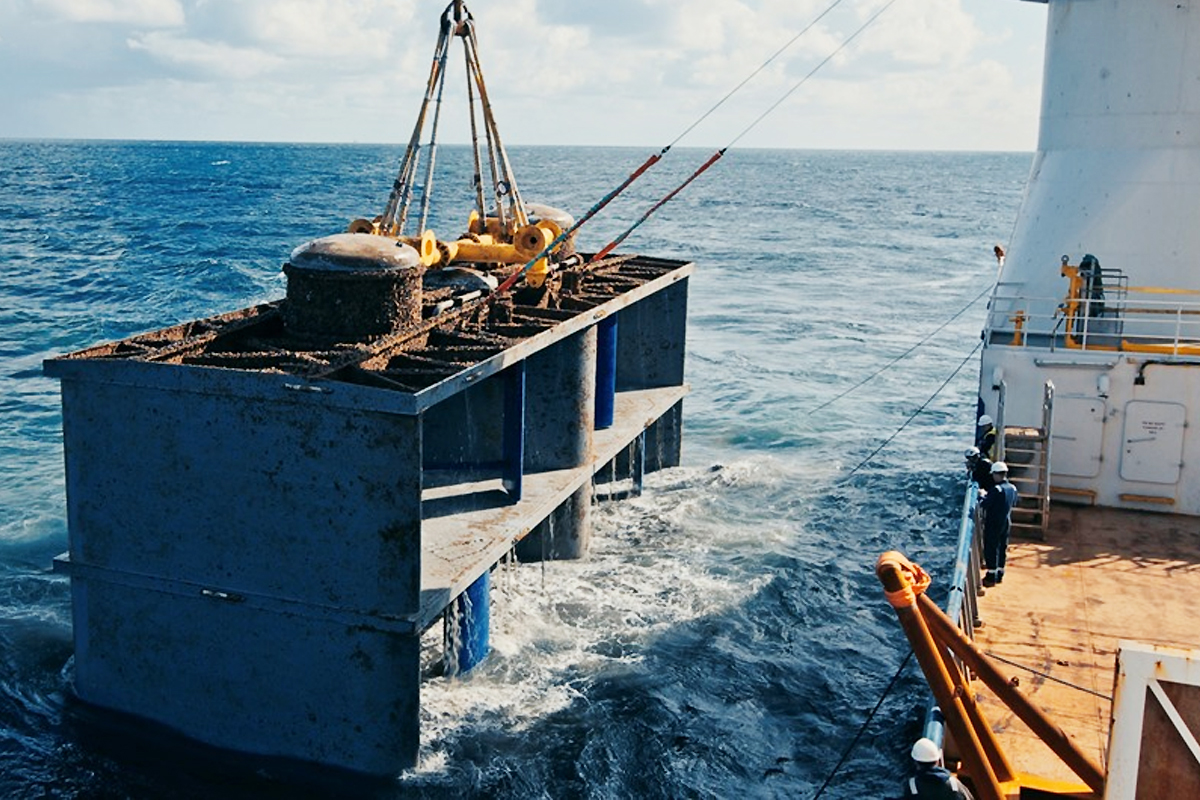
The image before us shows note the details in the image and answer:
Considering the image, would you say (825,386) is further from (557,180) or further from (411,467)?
(557,180)

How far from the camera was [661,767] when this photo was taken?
15039 millimetres

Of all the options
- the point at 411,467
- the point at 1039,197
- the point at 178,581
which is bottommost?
the point at 178,581

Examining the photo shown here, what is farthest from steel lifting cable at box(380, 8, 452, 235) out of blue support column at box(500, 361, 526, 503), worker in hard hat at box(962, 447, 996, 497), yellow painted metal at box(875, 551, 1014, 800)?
yellow painted metal at box(875, 551, 1014, 800)

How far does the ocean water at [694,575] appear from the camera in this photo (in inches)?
582

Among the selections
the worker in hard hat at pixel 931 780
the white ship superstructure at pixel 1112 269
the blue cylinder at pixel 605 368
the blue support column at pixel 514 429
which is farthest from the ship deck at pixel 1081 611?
the blue cylinder at pixel 605 368

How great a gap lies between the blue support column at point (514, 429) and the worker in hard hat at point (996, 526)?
6.59 meters

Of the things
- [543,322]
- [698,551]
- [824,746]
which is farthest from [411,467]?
[698,551]

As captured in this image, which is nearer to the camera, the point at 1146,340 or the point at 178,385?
the point at 178,385

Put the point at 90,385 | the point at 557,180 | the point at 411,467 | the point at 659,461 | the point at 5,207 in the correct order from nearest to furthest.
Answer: the point at 411,467
the point at 90,385
the point at 659,461
the point at 5,207
the point at 557,180

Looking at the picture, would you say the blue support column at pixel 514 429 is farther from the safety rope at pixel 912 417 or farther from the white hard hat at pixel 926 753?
the safety rope at pixel 912 417

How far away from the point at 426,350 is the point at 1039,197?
42.4ft

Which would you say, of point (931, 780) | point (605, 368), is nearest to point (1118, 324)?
point (605, 368)

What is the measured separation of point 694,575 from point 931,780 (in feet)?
41.1

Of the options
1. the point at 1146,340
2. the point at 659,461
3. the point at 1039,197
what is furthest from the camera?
the point at 659,461
